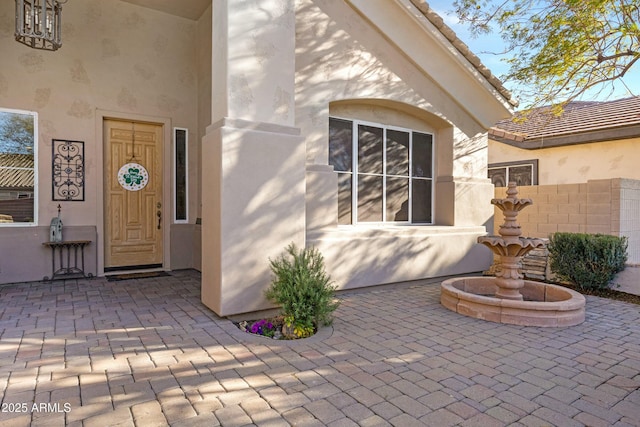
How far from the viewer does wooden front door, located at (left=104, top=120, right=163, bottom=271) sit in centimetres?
660

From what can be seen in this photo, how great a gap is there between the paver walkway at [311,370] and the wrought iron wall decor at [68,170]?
1992mm

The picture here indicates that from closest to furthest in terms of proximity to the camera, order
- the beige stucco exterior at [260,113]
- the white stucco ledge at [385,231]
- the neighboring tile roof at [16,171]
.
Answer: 1. the beige stucco exterior at [260,113]
2. the white stucco ledge at [385,231]
3. the neighboring tile roof at [16,171]

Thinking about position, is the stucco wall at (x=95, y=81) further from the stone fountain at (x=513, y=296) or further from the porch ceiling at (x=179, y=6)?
the stone fountain at (x=513, y=296)

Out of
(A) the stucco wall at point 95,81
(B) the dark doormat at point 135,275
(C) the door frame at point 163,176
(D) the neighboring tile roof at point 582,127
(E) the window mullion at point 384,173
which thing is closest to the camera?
(A) the stucco wall at point 95,81

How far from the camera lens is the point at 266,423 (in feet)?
7.50

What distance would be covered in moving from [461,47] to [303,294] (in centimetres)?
528

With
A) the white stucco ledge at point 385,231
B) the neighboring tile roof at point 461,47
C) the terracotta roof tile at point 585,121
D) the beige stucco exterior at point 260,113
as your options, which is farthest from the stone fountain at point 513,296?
the terracotta roof tile at point 585,121

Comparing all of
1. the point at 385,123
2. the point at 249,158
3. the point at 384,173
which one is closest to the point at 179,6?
the point at 385,123

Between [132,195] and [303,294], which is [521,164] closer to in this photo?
[303,294]

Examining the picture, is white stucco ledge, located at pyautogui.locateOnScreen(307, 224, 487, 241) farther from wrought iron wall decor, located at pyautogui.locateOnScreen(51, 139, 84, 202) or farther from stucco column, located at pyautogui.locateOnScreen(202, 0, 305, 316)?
wrought iron wall decor, located at pyautogui.locateOnScreen(51, 139, 84, 202)

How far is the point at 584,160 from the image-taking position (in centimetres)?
1005

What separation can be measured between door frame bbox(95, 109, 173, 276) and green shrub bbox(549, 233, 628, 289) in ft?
22.4

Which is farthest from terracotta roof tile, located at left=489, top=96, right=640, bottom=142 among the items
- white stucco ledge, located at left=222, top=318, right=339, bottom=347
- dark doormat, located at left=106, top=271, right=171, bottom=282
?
dark doormat, located at left=106, top=271, right=171, bottom=282

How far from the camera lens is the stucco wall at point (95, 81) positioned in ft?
19.0
